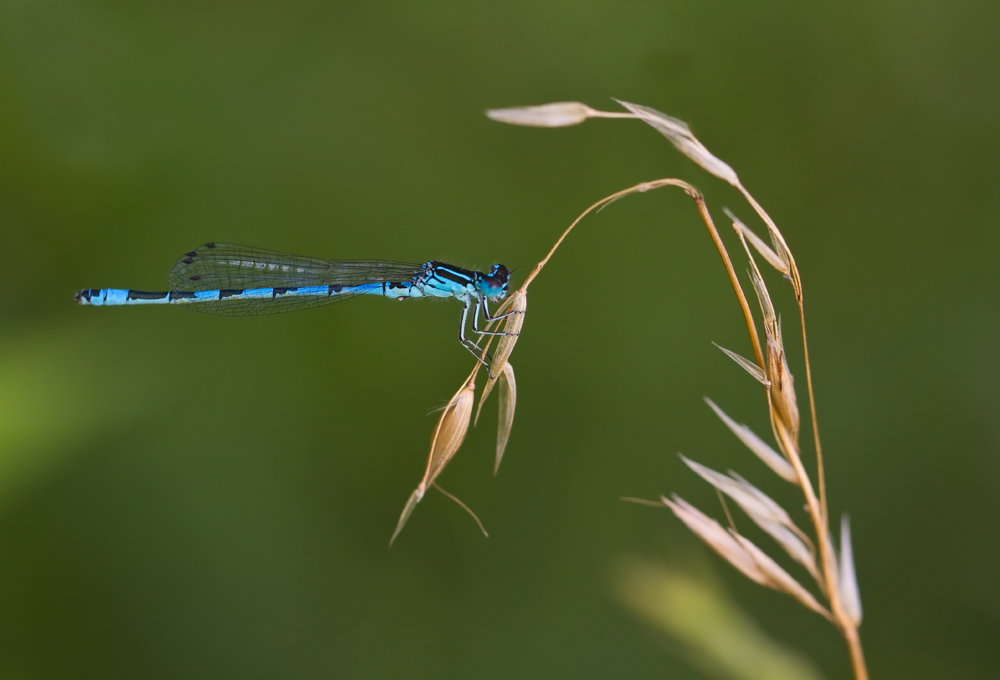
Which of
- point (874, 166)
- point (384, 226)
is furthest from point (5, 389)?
point (874, 166)

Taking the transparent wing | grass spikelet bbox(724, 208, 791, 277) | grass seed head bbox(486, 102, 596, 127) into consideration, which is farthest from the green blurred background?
grass seed head bbox(486, 102, 596, 127)

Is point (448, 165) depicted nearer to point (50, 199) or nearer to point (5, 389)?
point (50, 199)

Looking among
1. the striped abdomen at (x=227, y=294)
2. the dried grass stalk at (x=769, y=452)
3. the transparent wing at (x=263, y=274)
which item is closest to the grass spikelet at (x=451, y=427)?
the dried grass stalk at (x=769, y=452)

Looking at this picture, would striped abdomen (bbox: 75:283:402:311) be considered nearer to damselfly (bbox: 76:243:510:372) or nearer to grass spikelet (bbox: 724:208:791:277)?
damselfly (bbox: 76:243:510:372)

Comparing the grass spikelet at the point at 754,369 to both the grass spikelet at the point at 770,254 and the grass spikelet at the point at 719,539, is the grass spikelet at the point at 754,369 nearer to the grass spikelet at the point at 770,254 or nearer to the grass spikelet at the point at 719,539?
the grass spikelet at the point at 770,254

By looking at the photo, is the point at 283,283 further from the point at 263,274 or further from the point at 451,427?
the point at 451,427

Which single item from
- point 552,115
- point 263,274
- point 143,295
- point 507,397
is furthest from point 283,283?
point 552,115

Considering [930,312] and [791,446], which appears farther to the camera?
[930,312]
